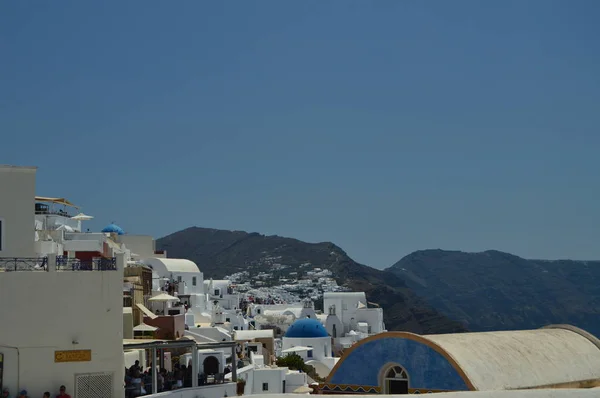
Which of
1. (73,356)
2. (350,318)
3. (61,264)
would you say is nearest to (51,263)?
(61,264)

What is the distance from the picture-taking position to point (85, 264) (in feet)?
71.1

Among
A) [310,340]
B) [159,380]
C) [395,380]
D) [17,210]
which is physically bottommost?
[310,340]

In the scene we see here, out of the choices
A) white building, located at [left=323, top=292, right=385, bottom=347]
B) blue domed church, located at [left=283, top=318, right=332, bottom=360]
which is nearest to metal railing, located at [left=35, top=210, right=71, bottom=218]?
blue domed church, located at [left=283, top=318, right=332, bottom=360]

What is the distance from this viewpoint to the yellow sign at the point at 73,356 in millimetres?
20906

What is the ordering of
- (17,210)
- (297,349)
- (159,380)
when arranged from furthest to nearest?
(297,349) < (17,210) < (159,380)

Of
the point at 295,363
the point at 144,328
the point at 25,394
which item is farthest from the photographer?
the point at 295,363

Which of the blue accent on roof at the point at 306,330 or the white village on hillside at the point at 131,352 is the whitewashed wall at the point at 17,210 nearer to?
the white village on hillside at the point at 131,352

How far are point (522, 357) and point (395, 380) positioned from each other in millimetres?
3220

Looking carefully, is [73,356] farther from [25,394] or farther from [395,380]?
[395,380]

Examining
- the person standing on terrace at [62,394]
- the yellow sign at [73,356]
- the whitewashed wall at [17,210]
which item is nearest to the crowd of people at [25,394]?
the person standing on terrace at [62,394]

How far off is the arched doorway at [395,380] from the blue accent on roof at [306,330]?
45.0 m

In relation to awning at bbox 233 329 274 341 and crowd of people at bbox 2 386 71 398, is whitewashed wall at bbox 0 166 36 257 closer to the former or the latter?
crowd of people at bbox 2 386 71 398

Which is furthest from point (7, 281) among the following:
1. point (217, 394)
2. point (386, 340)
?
point (386, 340)

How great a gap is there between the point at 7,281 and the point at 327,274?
506ft
